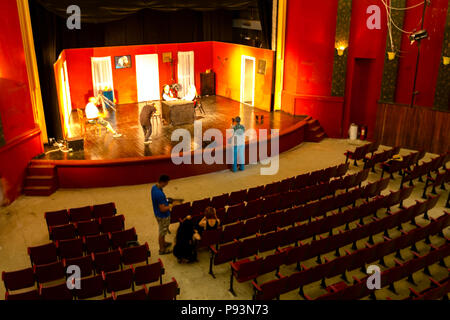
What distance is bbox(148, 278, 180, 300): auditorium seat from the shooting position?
600cm

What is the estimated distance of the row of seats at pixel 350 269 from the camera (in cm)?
620

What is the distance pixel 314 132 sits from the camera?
49.4 ft

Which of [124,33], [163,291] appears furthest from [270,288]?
[124,33]

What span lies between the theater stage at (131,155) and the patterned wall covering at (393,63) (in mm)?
2691

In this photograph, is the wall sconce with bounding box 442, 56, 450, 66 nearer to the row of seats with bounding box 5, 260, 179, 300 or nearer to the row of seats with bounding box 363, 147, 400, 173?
the row of seats with bounding box 363, 147, 400, 173

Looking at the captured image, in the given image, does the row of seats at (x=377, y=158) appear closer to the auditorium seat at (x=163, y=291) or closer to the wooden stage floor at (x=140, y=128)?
the wooden stage floor at (x=140, y=128)

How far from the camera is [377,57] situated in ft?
46.3

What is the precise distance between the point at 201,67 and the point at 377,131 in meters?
8.35

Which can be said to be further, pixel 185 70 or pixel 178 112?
pixel 185 70

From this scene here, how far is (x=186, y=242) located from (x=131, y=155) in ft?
16.5

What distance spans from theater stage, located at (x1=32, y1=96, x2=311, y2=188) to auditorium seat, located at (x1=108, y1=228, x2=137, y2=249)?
368 cm

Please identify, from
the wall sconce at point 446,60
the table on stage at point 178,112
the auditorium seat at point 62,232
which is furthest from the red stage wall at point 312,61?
the auditorium seat at point 62,232

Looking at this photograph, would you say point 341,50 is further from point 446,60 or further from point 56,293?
point 56,293

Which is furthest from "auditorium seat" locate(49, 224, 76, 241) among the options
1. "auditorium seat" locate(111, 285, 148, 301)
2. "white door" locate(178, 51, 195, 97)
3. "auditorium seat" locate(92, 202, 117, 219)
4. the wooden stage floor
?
"white door" locate(178, 51, 195, 97)
